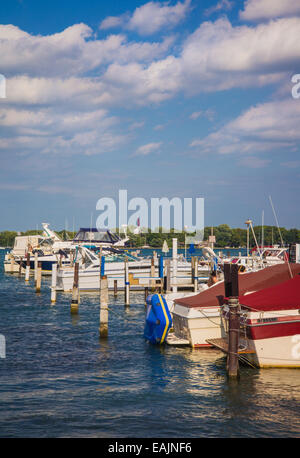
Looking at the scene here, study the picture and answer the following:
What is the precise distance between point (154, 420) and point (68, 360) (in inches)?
271

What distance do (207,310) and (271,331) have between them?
3.53 metres

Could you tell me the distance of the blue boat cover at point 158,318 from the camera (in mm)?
20531

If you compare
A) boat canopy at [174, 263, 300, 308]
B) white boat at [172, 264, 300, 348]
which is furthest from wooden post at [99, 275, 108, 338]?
boat canopy at [174, 263, 300, 308]

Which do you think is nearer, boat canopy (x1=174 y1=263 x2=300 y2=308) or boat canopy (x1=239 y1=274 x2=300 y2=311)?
boat canopy (x1=239 y1=274 x2=300 y2=311)

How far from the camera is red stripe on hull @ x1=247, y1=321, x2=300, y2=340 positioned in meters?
16.0

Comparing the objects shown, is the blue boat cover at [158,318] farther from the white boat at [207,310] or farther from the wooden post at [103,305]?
the wooden post at [103,305]

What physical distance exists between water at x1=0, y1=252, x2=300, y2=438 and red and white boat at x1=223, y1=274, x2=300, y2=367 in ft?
1.44

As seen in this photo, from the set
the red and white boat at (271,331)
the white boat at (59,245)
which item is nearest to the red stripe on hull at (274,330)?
the red and white boat at (271,331)

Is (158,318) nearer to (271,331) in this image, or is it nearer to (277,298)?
(277,298)

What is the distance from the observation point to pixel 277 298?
17.0m

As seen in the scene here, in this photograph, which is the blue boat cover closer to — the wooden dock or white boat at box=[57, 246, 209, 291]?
the wooden dock
